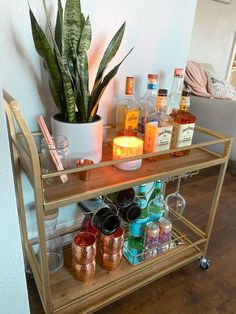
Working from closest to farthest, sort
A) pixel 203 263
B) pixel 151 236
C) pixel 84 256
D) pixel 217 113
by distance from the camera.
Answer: pixel 84 256, pixel 151 236, pixel 203 263, pixel 217 113

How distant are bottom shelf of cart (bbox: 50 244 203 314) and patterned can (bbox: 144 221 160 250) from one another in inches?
2.0

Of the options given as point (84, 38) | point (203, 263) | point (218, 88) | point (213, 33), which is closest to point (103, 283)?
point (203, 263)

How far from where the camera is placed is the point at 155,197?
109cm

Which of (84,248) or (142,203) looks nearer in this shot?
(84,248)

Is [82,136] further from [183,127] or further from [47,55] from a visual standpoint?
[183,127]

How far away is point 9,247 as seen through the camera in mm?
497

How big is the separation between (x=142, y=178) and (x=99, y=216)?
0.66 feet

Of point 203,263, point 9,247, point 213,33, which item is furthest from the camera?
point 213,33

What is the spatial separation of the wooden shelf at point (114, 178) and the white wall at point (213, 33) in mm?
2029

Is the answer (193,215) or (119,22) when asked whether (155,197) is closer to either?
(193,215)

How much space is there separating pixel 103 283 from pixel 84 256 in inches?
5.1

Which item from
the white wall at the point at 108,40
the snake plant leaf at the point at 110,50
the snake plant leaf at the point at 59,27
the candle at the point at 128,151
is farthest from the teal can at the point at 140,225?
the snake plant leaf at the point at 59,27

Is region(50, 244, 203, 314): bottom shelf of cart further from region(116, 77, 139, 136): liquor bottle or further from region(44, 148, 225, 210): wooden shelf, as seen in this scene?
region(116, 77, 139, 136): liquor bottle

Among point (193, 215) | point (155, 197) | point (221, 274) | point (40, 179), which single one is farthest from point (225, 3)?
point (40, 179)
